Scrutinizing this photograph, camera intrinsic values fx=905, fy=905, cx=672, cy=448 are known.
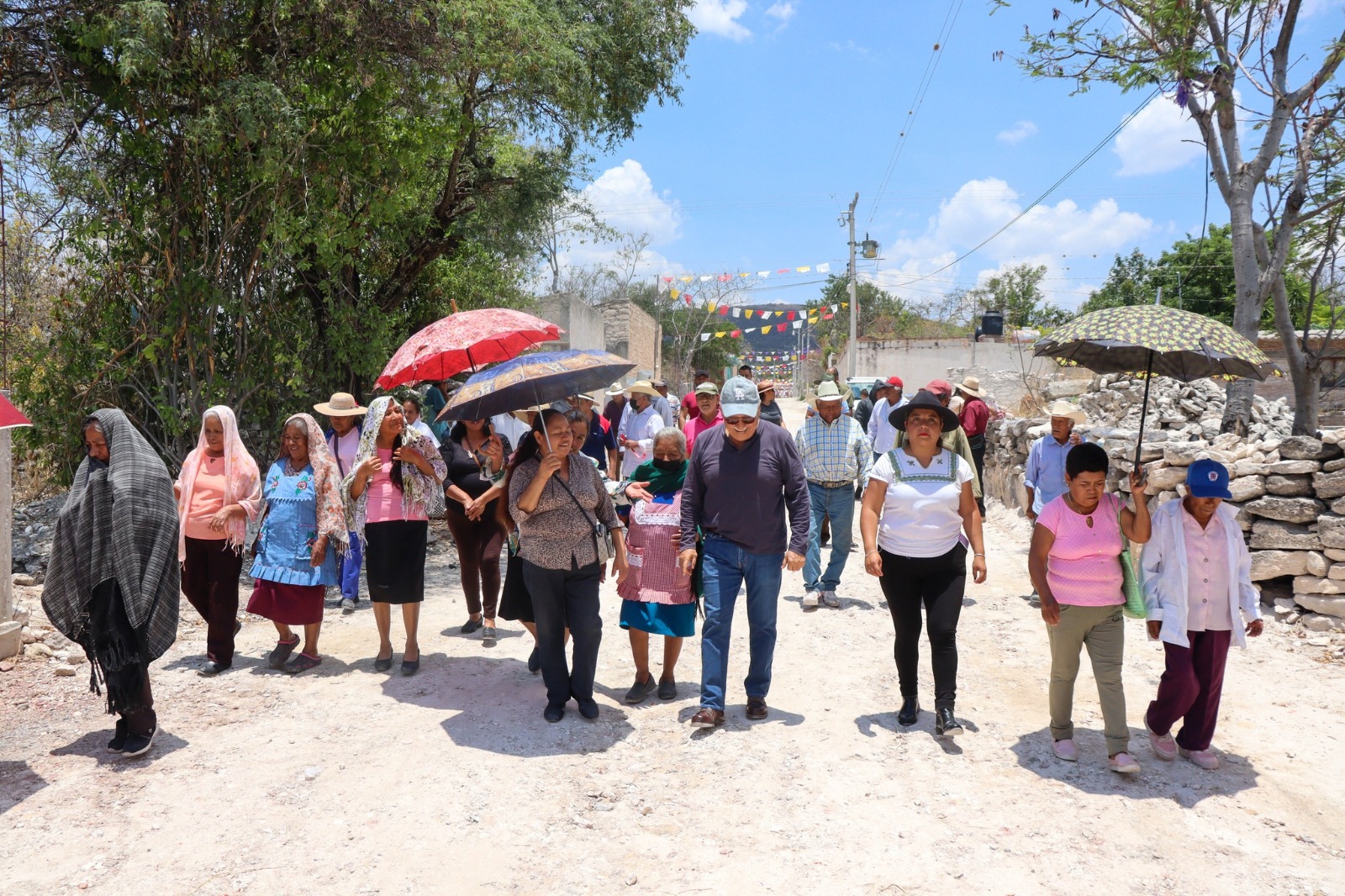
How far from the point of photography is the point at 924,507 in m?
4.67

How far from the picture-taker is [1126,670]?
5926 millimetres

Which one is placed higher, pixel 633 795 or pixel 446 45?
pixel 446 45

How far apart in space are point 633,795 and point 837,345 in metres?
51.7

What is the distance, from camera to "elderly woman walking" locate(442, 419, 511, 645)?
640 centimetres

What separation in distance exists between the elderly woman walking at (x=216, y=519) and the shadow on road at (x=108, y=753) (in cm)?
100

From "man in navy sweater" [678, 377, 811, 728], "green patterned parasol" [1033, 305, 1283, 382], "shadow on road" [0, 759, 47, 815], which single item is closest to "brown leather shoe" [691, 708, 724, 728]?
"man in navy sweater" [678, 377, 811, 728]

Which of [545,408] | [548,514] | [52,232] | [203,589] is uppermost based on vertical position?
[52,232]

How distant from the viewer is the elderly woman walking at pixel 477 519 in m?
6.40

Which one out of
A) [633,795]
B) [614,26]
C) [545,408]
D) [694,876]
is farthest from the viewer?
[614,26]

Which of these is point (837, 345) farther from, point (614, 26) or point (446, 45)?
point (446, 45)

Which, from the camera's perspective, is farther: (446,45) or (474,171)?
(474,171)

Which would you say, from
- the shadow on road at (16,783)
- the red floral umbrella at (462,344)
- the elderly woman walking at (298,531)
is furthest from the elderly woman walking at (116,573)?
the red floral umbrella at (462,344)

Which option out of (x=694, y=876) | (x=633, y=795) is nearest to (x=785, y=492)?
(x=633, y=795)

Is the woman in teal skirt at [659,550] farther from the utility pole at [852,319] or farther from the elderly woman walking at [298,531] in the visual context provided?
the utility pole at [852,319]
